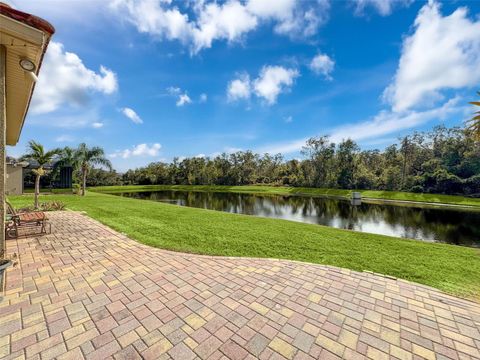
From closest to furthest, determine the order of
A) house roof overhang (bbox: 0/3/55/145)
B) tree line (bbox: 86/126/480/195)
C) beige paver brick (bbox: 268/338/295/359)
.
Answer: beige paver brick (bbox: 268/338/295/359) < house roof overhang (bbox: 0/3/55/145) < tree line (bbox: 86/126/480/195)

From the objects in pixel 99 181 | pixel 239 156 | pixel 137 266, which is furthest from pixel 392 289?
pixel 99 181

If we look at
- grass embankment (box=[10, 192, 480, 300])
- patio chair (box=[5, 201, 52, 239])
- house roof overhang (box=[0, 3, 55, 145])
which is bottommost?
grass embankment (box=[10, 192, 480, 300])

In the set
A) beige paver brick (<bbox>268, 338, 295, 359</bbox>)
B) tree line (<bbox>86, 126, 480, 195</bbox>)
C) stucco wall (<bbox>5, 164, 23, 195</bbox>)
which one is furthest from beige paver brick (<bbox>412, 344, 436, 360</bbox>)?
tree line (<bbox>86, 126, 480, 195</bbox>)

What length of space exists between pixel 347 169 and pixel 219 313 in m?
39.1

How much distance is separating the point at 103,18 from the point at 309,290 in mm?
8952

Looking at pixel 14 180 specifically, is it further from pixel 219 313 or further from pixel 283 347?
pixel 283 347

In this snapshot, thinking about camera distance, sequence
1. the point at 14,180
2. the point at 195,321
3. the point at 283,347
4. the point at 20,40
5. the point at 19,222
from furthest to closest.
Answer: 1. the point at 14,180
2. the point at 19,222
3. the point at 20,40
4. the point at 195,321
5. the point at 283,347

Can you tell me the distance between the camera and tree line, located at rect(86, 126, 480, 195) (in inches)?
1155

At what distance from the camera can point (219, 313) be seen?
249 cm

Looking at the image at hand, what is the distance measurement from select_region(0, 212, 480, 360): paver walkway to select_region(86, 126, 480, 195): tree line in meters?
35.3

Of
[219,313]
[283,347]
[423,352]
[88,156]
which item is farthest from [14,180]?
[423,352]

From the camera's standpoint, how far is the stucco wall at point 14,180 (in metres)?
15.9

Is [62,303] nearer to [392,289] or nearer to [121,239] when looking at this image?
[121,239]

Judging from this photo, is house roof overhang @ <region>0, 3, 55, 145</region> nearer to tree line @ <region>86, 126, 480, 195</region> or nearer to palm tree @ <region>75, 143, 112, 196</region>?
palm tree @ <region>75, 143, 112, 196</region>
